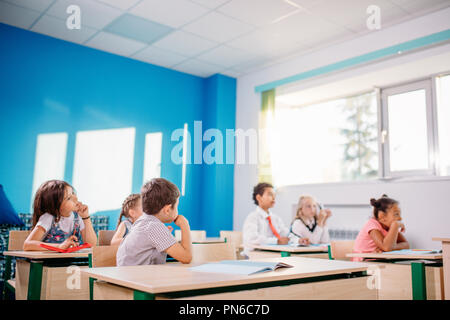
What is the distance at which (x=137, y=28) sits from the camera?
473cm

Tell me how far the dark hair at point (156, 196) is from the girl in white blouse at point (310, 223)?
226 cm

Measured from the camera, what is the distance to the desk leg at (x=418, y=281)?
2.39m

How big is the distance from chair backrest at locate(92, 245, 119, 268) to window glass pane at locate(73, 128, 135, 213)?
3.21 metres

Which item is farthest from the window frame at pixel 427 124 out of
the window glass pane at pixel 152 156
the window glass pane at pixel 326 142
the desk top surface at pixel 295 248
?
the window glass pane at pixel 152 156

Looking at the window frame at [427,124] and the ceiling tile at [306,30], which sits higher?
the ceiling tile at [306,30]

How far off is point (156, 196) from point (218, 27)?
323 cm

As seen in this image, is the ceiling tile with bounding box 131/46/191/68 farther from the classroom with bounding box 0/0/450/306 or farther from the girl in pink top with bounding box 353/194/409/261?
the girl in pink top with bounding box 353/194/409/261

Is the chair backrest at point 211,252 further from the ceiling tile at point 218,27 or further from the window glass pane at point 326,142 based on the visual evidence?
the window glass pane at point 326,142

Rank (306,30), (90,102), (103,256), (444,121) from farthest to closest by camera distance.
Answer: (90,102) → (306,30) → (444,121) → (103,256)

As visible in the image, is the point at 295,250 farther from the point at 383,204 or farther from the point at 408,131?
the point at 408,131

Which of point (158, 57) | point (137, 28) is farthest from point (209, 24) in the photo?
point (158, 57)

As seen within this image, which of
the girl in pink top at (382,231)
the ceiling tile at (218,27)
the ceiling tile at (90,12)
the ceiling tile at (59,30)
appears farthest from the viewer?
the ceiling tile at (59,30)

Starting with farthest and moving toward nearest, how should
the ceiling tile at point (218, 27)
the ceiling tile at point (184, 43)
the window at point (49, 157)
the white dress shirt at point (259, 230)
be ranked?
the ceiling tile at point (184, 43) → the window at point (49, 157) → the ceiling tile at point (218, 27) → the white dress shirt at point (259, 230)
